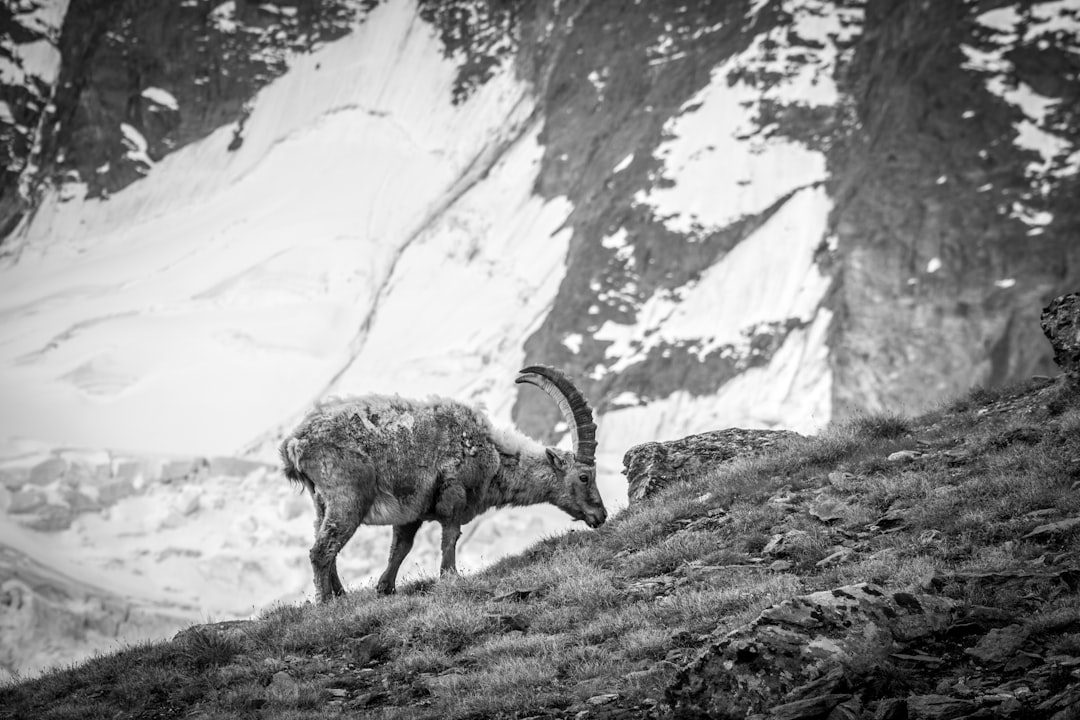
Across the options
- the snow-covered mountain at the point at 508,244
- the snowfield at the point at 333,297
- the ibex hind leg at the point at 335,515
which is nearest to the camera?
the ibex hind leg at the point at 335,515

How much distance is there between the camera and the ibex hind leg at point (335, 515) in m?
13.9

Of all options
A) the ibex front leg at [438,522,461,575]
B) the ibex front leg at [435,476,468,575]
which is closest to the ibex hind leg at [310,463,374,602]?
the ibex front leg at [435,476,468,575]

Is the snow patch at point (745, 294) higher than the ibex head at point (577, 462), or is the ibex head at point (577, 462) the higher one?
the ibex head at point (577, 462)

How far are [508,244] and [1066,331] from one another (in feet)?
312

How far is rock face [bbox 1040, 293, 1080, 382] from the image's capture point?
1373 cm

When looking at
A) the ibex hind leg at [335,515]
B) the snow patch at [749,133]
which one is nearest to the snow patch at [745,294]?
the snow patch at [749,133]

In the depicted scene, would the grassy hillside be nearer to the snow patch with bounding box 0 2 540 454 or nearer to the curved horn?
the curved horn

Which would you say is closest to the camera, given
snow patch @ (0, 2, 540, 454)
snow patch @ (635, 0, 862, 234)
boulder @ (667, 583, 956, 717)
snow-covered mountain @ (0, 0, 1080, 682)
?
boulder @ (667, 583, 956, 717)

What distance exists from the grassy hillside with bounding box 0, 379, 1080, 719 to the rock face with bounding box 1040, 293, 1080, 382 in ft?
1.08

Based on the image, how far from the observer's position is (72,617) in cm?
5319

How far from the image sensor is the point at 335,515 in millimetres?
13977

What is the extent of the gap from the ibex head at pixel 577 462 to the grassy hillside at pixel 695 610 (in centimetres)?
249

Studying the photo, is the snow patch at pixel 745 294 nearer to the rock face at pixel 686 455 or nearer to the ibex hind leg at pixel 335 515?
the rock face at pixel 686 455

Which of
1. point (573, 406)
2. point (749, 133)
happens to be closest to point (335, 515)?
point (573, 406)
